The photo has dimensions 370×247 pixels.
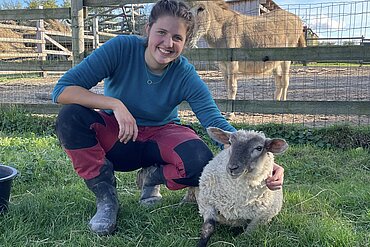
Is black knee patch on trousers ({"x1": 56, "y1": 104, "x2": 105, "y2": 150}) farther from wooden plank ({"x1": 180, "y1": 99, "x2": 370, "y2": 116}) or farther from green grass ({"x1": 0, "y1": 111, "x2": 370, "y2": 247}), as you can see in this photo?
wooden plank ({"x1": 180, "y1": 99, "x2": 370, "y2": 116})

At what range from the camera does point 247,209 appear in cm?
232

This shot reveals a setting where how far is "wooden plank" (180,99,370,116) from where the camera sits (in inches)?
182

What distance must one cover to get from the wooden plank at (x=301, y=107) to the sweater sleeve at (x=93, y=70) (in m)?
2.57

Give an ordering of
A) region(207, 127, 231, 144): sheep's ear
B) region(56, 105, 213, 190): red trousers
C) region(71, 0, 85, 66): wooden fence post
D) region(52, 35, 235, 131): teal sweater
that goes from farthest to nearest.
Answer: region(71, 0, 85, 66): wooden fence post → region(52, 35, 235, 131): teal sweater → region(56, 105, 213, 190): red trousers → region(207, 127, 231, 144): sheep's ear

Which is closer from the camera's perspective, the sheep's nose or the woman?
the sheep's nose

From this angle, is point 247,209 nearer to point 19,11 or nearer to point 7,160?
point 7,160

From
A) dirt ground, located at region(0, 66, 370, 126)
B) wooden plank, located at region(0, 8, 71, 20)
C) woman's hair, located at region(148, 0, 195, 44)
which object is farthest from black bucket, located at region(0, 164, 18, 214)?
dirt ground, located at region(0, 66, 370, 126)

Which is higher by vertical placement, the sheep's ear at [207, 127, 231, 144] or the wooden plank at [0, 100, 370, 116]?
the sheep's ear at [207, 127, 231, 144]

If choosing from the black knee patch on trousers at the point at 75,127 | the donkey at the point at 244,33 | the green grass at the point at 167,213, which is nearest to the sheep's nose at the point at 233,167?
the green grass at the point at 167,213

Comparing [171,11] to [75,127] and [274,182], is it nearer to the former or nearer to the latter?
[75,127]

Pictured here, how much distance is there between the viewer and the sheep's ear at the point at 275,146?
224 centimetres

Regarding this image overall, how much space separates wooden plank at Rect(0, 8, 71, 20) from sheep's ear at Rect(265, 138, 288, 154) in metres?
3.98

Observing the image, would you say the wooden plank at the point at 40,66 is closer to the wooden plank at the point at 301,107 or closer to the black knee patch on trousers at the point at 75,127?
the wooden plank at the point at 301,107

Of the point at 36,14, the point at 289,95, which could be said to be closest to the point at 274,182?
the point at 36,14
